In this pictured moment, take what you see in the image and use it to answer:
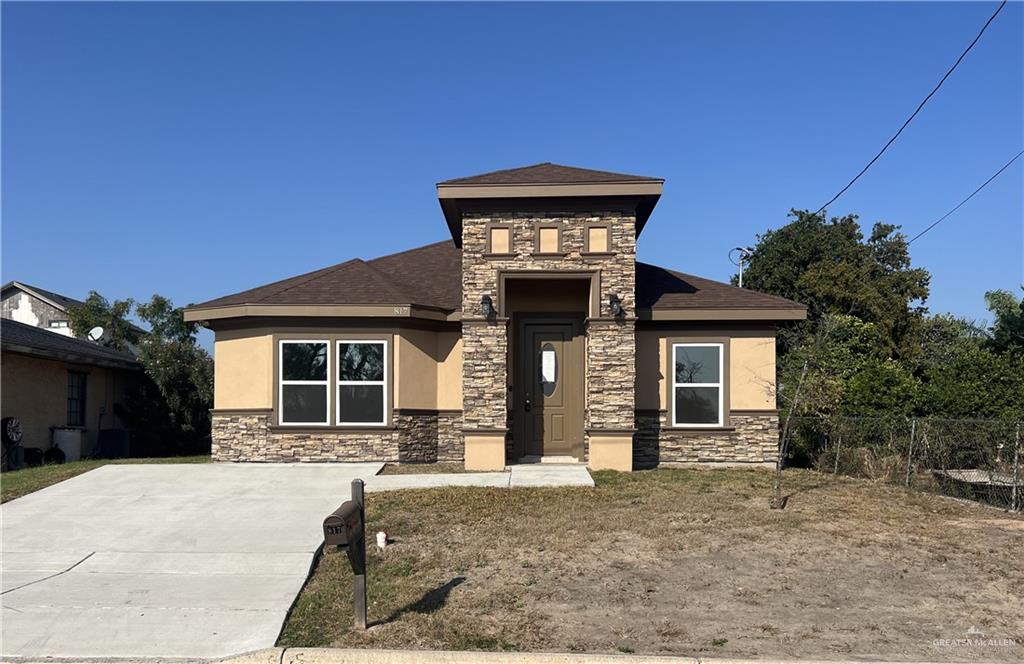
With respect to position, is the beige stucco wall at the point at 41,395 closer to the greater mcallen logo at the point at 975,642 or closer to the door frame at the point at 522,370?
the door frame at the point at 522,370

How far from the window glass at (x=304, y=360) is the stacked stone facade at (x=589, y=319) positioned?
111 inches

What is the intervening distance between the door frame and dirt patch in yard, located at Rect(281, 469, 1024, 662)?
3.64 metres

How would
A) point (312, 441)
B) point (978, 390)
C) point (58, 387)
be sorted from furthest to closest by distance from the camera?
1. point (58, 387)
2. point (978, 390)
3. point (312, 441)

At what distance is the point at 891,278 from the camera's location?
30.3 metres

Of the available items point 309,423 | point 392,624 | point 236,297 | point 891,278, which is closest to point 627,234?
point 309,423

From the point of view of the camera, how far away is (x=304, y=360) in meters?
14.0

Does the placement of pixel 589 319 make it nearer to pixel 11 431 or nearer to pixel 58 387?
pixel 11 431

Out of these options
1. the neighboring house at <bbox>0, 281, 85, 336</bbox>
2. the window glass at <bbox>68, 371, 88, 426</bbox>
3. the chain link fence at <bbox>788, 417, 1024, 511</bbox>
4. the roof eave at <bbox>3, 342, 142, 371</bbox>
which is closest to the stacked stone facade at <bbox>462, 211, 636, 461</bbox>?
→ the chain link fence at <bbox>788, 417, 1024, 511</bbox>

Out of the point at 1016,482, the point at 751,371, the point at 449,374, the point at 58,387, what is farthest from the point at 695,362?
the point at 58,387

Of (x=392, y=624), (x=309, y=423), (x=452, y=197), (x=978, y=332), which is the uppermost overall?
(x=452, y=197)

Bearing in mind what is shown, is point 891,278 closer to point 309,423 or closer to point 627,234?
point 627,234

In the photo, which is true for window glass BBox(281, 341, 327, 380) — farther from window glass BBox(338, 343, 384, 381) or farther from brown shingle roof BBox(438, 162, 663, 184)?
brown shingle roof BBox(438, 162, 663, 184)

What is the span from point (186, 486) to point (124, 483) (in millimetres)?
1103

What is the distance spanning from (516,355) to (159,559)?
7.56 m
